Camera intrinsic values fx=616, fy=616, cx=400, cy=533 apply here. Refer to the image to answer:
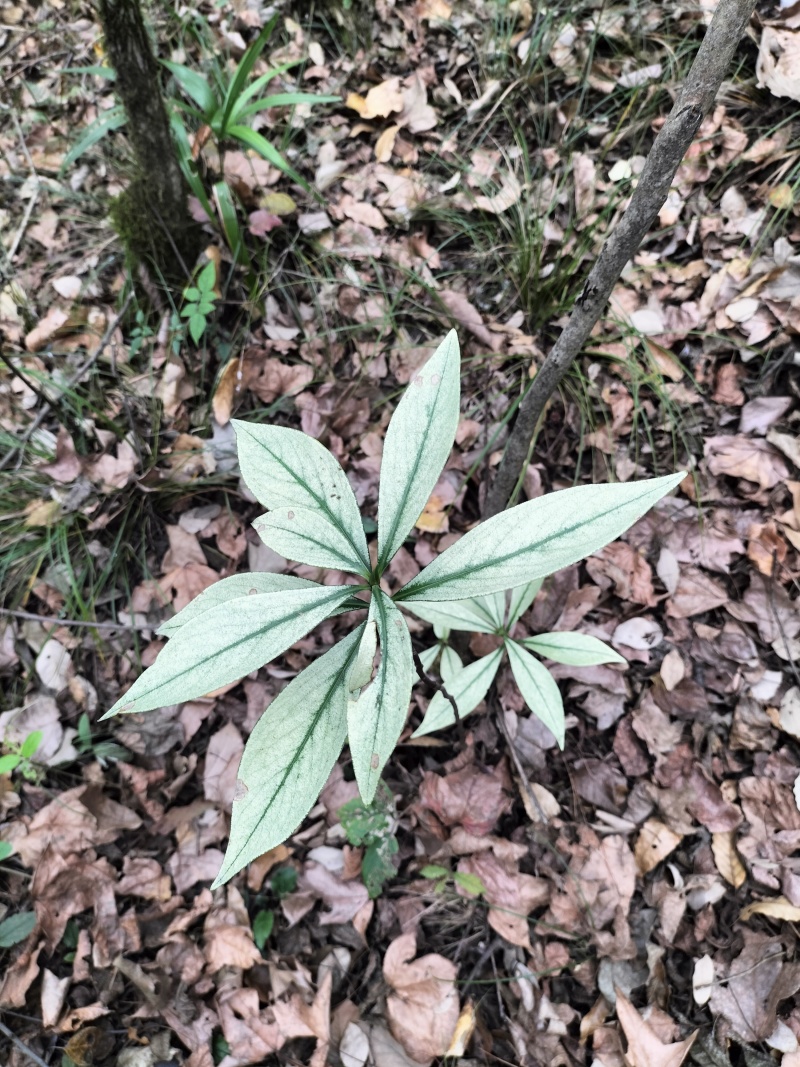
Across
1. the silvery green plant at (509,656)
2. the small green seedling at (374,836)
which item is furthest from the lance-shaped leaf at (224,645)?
the small green seedling at (374,836)

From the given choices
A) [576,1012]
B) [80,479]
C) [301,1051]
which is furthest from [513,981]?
[80,479]

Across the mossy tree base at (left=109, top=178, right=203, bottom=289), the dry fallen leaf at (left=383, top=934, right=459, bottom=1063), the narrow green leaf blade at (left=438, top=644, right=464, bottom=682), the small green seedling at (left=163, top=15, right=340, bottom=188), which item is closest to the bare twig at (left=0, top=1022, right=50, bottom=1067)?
the dry fallen leaf at (left=383, top=934, right=459, bottom=1063)

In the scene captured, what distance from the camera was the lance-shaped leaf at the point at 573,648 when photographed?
1.22 meters

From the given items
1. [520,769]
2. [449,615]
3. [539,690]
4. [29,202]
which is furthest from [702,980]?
[29,202]

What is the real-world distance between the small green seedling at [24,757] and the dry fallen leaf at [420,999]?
38.7 inches

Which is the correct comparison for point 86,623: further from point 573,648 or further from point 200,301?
point 573,648

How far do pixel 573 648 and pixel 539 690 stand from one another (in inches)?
4.8

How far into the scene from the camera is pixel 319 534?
2.59 feet

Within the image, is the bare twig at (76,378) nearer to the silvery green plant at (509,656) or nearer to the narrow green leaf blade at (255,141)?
the narrow green leaf blade at (255,141)

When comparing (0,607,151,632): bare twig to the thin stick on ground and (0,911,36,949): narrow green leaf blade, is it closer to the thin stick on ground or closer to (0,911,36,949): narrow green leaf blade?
(0,911,36,949): narrow green leaf blade

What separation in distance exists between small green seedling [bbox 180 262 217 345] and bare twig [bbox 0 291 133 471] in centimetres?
28

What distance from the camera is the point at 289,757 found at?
74 cm

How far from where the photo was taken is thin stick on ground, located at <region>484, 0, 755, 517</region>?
2.31 feet

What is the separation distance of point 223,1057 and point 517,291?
216cm
